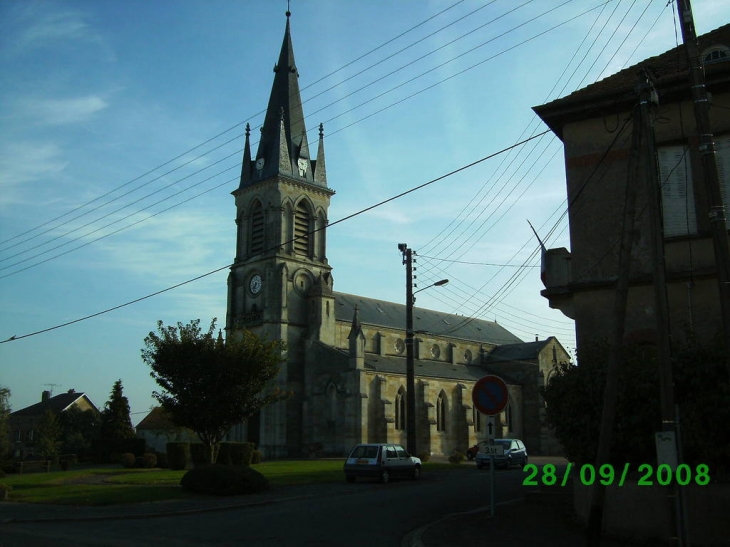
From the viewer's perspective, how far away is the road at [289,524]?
40.6 feet

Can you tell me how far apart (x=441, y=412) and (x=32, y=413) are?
62.2m

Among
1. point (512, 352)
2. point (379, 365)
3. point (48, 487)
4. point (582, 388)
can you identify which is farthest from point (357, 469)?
point (512, 352)

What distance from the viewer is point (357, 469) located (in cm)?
2606

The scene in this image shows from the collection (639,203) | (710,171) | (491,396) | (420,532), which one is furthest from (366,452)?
(710,171)

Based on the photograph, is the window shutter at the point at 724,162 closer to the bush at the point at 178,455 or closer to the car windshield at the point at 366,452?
the car windshield at the point at 366,452

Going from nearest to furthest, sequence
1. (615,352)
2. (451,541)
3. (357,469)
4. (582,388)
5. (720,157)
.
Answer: (615,352) → (451,541) → (582,388) → (720,157) → (357,469)

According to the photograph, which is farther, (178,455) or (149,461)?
(149,461)

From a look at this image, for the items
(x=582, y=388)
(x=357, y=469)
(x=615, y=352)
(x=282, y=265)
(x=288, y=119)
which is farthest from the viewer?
(x=288, y=119)

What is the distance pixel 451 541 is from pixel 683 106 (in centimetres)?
1153

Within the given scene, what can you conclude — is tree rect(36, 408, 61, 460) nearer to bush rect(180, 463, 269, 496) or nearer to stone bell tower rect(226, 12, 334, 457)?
stone bell tower rect(226, 12, 334, 457)

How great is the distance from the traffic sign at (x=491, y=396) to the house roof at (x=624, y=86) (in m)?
7.43

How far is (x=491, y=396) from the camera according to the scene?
13.6 meters

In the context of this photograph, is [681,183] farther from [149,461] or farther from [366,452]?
[149,461]

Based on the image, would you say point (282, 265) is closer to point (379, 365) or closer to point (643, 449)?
point (379, 365)
